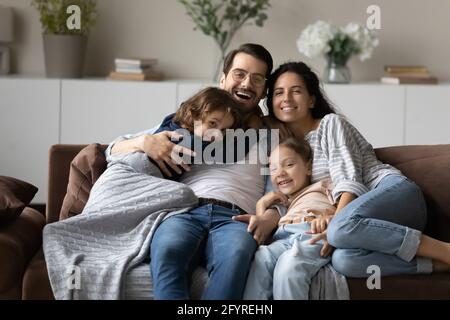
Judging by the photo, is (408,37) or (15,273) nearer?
(15,273)

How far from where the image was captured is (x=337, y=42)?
180 inches

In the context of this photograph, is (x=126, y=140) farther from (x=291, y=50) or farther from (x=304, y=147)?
(x=291, y=50)

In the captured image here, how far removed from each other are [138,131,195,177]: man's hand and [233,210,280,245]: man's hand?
0.31m

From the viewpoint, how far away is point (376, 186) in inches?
106

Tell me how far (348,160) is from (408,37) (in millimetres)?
2458

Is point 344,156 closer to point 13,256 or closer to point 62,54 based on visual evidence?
point 13,256

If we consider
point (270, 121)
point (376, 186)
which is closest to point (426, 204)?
point (376, 186)

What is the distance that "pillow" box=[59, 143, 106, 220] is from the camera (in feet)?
9.11

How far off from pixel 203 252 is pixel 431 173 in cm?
87

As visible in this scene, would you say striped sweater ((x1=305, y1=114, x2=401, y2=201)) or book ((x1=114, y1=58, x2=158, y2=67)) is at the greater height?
book ((x1=114, y1=58, x2=158, y2=67))

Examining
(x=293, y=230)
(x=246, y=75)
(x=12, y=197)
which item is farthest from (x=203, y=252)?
(x=246, y=75)

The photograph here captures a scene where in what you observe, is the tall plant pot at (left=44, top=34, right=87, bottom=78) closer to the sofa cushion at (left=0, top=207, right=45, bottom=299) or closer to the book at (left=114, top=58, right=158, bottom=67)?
the book at (left=114, top=58, right=158, bottom=67)

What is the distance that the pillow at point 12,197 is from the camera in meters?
2.62

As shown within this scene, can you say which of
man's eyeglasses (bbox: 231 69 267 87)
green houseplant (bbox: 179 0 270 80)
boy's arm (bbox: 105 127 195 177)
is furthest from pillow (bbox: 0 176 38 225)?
green houseplant (bbox: 179 0 270 80)
